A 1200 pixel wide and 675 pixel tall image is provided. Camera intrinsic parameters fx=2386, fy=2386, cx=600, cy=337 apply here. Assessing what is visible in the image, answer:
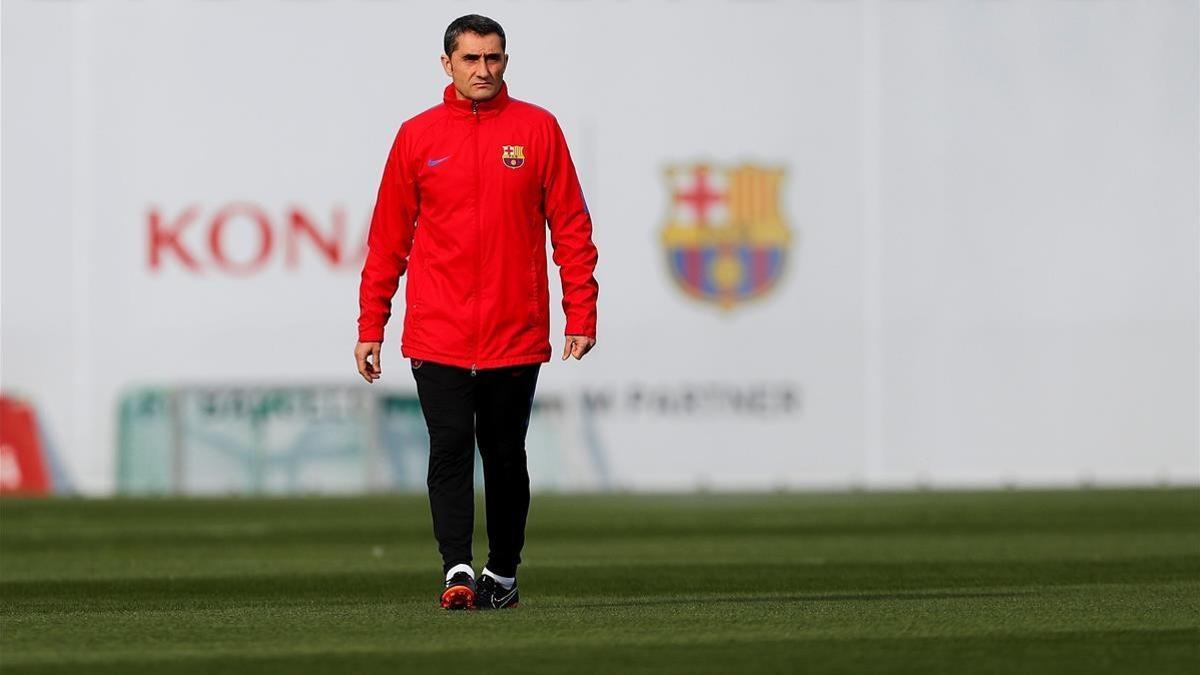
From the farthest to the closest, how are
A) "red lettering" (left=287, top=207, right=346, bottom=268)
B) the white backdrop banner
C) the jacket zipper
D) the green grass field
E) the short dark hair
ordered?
"red lettering" (left=287, top=207, right=346, bottom=268)
the white backdrop banner
the jacket zipper
the short dark hair
the green grass field

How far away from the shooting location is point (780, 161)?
57.9 feet

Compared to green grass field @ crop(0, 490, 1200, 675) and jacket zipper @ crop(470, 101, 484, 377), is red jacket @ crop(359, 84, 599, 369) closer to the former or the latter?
jacket zipper @ crop(470, 101, 484, 377)

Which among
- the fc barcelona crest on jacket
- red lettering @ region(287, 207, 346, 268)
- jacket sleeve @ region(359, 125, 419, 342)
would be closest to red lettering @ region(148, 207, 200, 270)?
red lettering @ region(287, 207, 346, 268)

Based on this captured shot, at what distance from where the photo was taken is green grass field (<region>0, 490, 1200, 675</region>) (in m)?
5.23

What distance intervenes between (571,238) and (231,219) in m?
11.3

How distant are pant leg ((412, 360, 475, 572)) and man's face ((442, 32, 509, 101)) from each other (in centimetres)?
76

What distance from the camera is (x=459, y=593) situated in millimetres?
6535

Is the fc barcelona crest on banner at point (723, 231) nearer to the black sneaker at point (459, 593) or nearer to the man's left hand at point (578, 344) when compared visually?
the man's left hand at point (578, 344)

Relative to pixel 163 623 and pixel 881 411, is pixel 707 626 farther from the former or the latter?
pixel 881 411

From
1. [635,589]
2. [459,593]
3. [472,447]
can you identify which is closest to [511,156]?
[472,447]

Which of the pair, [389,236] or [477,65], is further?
[389,236]

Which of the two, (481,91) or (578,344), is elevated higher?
(481,91)

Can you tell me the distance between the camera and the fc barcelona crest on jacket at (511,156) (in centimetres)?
645

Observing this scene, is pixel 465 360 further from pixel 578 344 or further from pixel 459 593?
pixel 459 593
